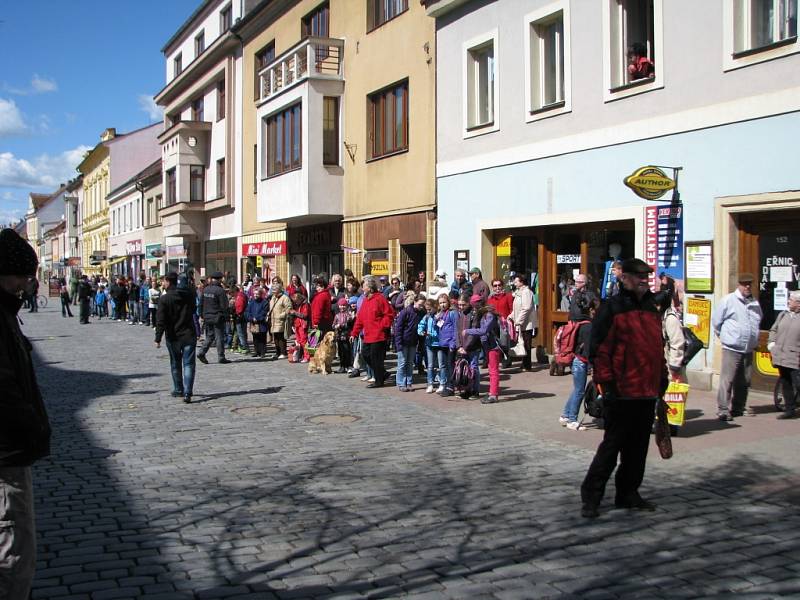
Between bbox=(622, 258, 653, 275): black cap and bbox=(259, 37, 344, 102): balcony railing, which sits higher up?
bbox=(259, 37, 344, 102): balcony railing

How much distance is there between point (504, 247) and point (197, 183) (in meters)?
23.6

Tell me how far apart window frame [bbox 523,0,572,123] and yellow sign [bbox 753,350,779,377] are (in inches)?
222

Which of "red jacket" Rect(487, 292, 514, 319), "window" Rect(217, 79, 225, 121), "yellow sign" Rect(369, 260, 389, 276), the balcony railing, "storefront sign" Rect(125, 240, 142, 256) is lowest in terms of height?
"red jacket" Rect(487, 292, 514, 319)

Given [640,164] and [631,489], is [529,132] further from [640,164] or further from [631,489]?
[631,489]

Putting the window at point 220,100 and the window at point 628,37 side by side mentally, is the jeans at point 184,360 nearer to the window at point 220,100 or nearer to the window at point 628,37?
the window at point 628,37

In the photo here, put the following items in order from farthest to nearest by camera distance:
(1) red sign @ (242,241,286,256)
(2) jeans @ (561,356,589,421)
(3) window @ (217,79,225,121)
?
(3) window @ (217,79,225,121) < (1) red sign @ (242,241,286,256) < (2) jeans @ (561,356,589,421)

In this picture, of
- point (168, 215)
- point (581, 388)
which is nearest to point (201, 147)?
point (168, 215)

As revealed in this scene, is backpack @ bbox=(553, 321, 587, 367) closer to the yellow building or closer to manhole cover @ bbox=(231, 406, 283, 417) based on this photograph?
manhole cover @ bbox=(231, 406, 283, 417)

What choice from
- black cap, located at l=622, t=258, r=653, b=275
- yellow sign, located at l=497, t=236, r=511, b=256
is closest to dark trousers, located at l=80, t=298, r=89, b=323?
yellow sign, located at l=497, t=236, r=511, b=256

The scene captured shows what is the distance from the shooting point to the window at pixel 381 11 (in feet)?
68.7

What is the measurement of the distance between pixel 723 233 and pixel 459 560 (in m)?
8.28

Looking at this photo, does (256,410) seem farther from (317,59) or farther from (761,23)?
(317,59)

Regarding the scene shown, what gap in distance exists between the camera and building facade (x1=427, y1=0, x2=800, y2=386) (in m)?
11.4

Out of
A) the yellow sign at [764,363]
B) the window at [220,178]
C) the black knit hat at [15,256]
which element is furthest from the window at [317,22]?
the black knit hat at [15,256]
